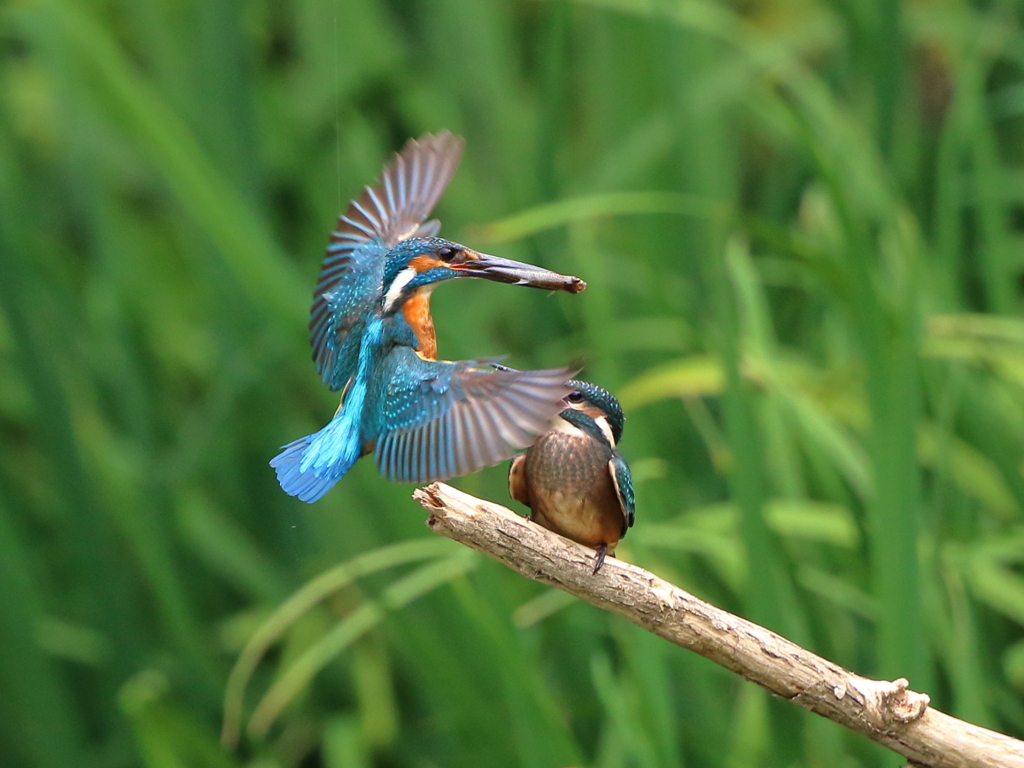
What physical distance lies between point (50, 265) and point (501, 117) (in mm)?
1102

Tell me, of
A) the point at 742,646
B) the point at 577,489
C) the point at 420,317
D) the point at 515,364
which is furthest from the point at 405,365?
the point at 515,364

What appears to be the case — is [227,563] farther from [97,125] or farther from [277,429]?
[97,125]

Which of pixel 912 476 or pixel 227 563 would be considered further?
pixel 227 563

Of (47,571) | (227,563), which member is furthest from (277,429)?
(47,571)

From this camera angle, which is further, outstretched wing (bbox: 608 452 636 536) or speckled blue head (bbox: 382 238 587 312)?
outstretched wing (bbox: 608 452 636 536)

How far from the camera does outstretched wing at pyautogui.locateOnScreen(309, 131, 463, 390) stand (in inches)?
47.3

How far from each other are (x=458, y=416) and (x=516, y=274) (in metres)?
0.15

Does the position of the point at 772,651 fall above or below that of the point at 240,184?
below

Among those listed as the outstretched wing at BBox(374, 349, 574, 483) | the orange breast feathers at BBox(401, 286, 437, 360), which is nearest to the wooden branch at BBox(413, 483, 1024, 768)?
the outstretched wing at BBox(374, 349, 574, 483)

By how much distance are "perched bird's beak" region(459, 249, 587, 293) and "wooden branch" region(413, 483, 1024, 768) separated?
192 millimetres

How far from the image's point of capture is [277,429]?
239 cm

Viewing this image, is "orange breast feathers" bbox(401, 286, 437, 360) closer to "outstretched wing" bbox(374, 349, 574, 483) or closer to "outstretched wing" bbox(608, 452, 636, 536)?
"outstretched wing" bbox(374, 349, 574, 483)

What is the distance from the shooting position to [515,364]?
2.75 m

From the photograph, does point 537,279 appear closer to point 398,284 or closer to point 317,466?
point 398,284
